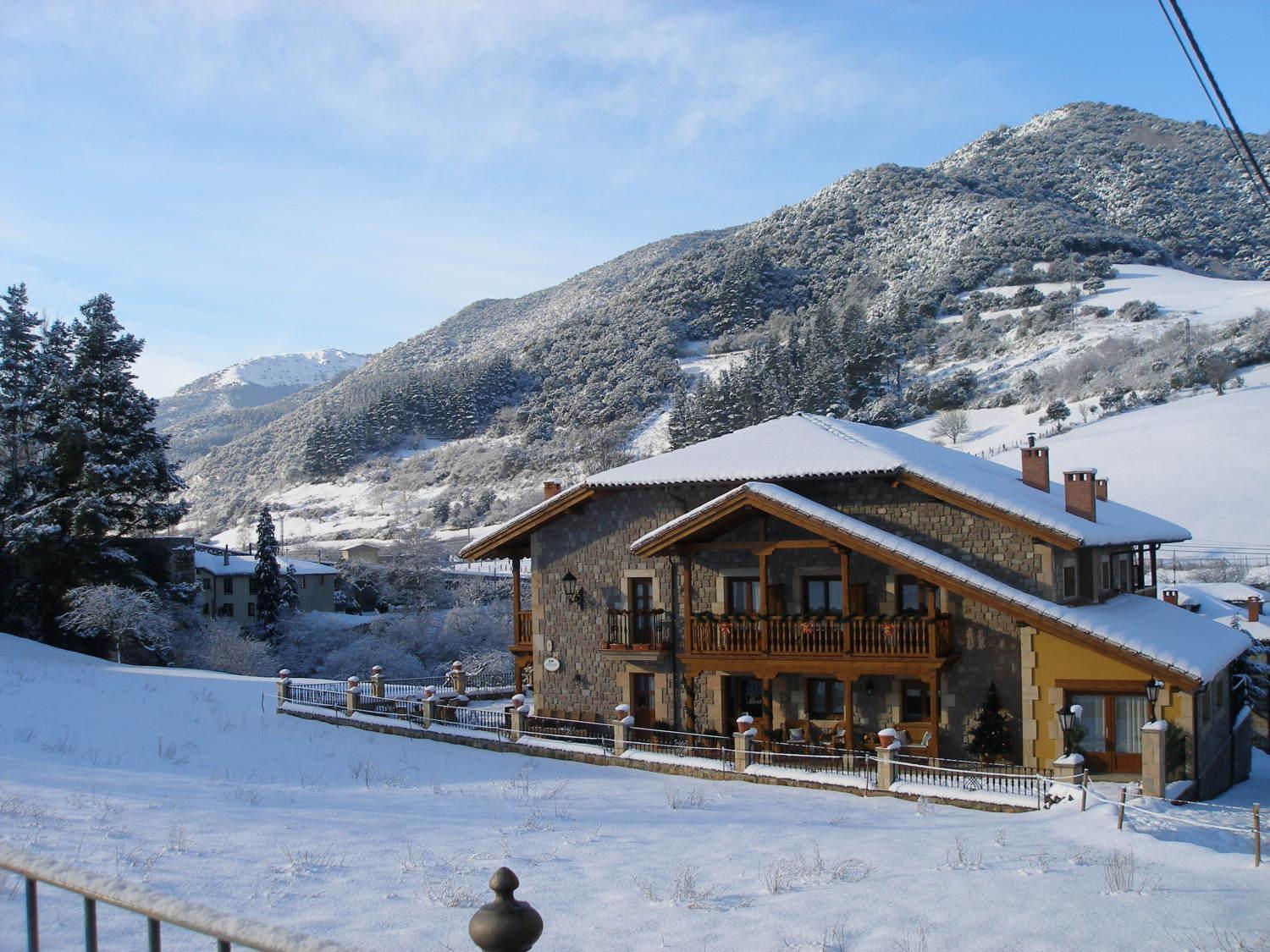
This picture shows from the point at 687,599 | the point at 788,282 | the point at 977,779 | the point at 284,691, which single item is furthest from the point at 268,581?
the point at 788,282

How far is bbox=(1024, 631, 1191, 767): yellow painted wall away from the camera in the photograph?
18703 mm

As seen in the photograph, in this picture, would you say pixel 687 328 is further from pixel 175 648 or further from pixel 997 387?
pixel 175 648

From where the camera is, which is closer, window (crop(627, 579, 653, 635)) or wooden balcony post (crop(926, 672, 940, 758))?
wooden balcony post (crop(926, 672, 940, 758))

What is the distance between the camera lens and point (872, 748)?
67.9 ft

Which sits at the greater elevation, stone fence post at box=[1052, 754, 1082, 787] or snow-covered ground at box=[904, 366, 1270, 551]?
snow-covered ground at box=[904, 366, 1270, 551]

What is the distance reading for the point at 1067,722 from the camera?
18.0 m

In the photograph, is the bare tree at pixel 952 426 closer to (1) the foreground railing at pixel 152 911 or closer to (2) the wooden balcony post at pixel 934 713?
(2) the wooden balcony post at pixel 934 713

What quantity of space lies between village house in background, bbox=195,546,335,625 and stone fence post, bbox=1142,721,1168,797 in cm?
4972

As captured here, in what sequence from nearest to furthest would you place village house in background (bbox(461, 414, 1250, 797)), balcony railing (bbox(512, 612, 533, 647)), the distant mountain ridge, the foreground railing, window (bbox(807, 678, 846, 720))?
the foreground railing → village house in background (bbox(461, 414, 1250, 797)) → window (bbox(807, 678, 846, 720)) → balcony railing (bbox(512, 612, 533, 647)) → the distant mountain ridge

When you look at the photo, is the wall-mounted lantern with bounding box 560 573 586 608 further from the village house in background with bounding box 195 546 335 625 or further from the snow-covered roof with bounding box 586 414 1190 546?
the village house in background with bounding box 195 546 335 625

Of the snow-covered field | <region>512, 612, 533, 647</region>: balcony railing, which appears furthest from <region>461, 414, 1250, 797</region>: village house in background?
the snow-covered field

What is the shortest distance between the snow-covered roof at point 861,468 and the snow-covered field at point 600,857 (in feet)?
21.8

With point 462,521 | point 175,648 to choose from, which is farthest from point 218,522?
point 175,648

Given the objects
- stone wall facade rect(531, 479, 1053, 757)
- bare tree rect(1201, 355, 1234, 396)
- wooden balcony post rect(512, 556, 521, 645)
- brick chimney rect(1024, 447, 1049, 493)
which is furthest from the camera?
bare tree rect(1201, 355, 1234, 396)
